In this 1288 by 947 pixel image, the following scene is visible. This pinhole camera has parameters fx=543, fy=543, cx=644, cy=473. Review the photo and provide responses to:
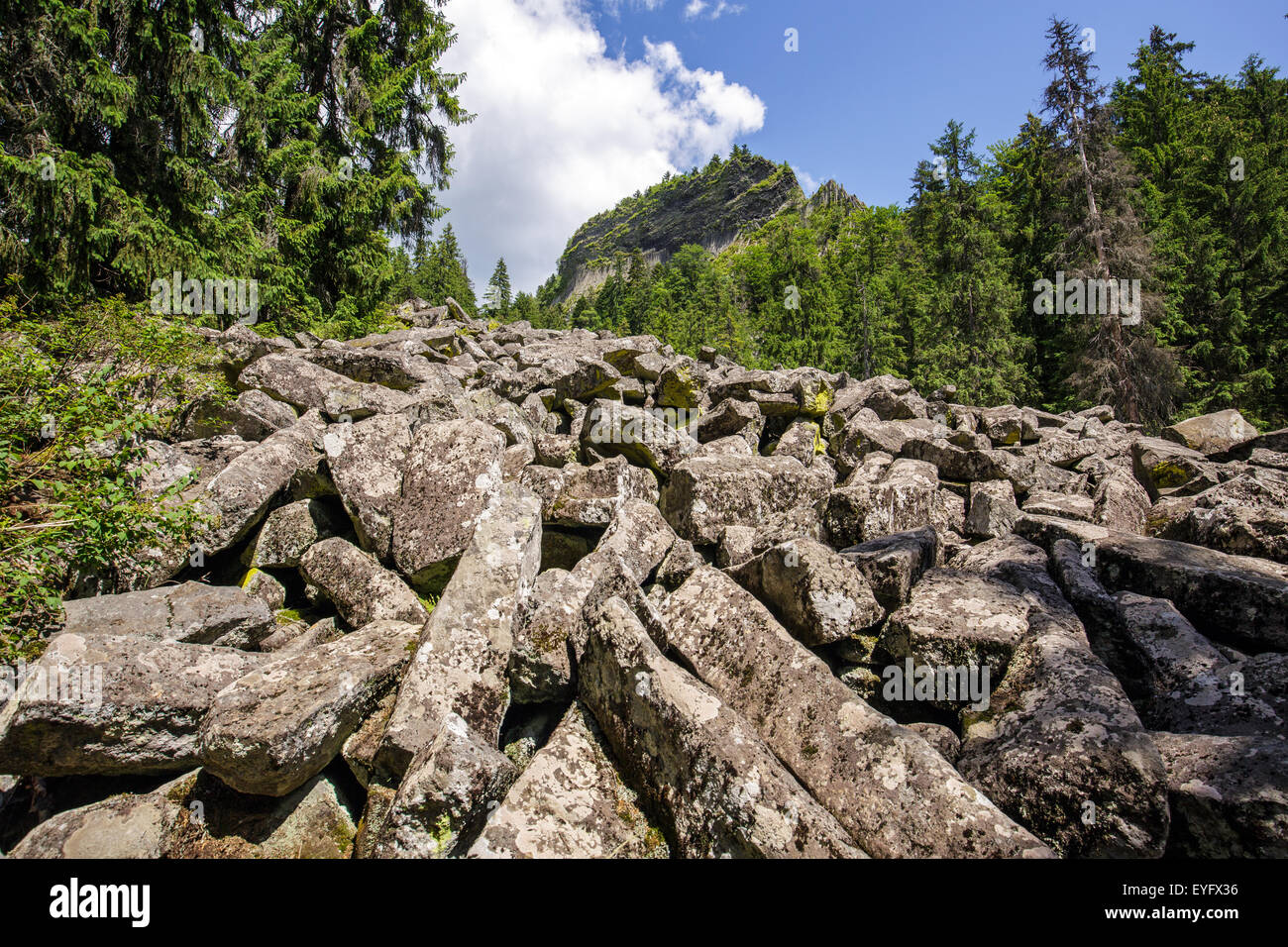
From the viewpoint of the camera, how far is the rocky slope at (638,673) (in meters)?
2.62

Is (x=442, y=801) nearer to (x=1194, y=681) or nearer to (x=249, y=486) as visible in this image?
(x=249, y=486)

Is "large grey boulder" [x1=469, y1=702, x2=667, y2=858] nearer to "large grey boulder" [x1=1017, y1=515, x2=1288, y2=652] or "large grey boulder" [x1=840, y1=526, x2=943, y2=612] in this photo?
"large grey boulder" [x1=840, y1=526, x2=943, y2=612]

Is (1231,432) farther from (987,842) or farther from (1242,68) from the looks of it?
(1242,68)

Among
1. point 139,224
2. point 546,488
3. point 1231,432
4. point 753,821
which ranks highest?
point 139,224

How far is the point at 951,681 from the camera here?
12.0ft

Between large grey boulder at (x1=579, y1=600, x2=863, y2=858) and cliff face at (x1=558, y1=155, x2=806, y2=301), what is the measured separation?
13360 cm

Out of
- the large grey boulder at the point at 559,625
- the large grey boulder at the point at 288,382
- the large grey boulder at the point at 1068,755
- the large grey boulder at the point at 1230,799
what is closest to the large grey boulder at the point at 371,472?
the large grey boulder at the point at 559,625

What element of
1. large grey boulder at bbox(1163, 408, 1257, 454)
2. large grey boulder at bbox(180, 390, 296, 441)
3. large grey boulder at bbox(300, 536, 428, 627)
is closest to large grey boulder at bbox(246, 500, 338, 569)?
large grey boulder at bbox(300, 536, 428, 627)

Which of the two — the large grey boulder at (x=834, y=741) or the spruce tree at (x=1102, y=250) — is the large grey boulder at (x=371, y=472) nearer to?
the large grey boulder at (x=834, y=741)

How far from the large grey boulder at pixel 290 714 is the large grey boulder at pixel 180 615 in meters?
0.87

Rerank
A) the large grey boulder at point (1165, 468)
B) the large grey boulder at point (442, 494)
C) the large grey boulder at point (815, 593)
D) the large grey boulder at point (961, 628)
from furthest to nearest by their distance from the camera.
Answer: the large grey boulder at point (1165, 468) < the large grey boulder at point (442, 494) < the large grey boulder at point (815, 593) < the large grey boulder at point (961, 628)

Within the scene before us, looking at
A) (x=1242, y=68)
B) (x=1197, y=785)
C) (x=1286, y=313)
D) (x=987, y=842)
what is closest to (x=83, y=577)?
(x=987, y=842)

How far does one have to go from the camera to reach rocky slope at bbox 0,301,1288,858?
8.61 ft

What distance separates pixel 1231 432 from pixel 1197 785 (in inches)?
439
